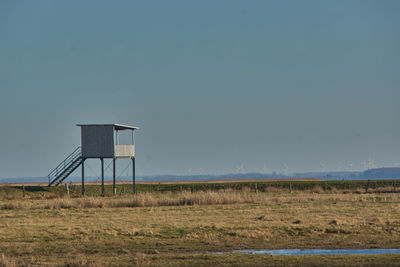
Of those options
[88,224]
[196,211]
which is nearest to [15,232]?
[88,224]

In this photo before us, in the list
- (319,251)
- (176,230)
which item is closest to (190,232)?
(176,230)

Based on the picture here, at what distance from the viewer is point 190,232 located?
34.7 meters

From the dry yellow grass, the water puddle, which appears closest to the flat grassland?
the dry yellow grass

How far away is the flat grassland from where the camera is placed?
25812 millimetres

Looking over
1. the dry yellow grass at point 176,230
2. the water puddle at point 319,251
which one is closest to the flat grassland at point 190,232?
the dry yellow grass at point 176,230

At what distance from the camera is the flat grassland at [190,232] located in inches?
1016

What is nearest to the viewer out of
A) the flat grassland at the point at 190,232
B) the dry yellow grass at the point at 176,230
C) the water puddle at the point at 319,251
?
the flat grassland at the point at 190,232

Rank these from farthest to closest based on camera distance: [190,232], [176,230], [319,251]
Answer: [176,230]
[190,232]
[319,251]

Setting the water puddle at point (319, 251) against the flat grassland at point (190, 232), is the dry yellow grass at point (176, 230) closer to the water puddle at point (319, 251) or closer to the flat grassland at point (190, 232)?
the flat grassland at point (190, 232)

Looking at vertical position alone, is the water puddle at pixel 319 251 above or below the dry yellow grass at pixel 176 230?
below

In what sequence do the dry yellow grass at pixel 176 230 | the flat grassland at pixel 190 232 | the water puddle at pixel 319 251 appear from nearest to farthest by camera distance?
1. the flat grassland at pixel 190 232
2. the water puddle at pixel 319 251
3. the dry yellow grass at pixel 176 230

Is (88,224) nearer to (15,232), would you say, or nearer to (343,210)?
(15,232)

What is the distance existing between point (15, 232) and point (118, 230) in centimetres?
538

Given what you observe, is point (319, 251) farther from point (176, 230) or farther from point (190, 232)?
point (176, 230)
